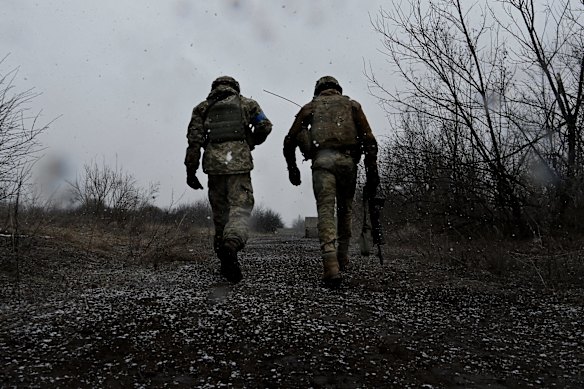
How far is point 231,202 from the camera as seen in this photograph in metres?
4.57

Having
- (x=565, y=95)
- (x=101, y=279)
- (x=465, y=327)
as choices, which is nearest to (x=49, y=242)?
(x=101, y=279)

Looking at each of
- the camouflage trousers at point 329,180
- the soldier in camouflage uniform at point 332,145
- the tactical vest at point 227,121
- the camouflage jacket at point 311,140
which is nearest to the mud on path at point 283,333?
the camouflage trousers at point 329,180

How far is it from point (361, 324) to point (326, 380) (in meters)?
0.92

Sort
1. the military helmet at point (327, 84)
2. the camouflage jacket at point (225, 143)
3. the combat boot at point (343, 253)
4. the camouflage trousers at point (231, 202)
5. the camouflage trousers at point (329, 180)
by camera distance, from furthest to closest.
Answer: the combat boot at point (343, 253), the military helmet at point (327, 84), the camouflage jacket at point (225, 143), the camouflage trousers at point (329, 180), the camouflage trousers at point (231, 202)

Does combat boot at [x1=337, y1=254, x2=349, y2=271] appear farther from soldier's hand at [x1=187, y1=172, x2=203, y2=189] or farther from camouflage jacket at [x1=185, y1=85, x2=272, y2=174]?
soldier's hand at [x1=187, y1=172, x2=203, y2=189]

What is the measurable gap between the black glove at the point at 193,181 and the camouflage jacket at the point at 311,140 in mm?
993

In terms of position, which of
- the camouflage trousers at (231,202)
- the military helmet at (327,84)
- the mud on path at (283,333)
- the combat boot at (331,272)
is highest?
the military helmet at (327,84)

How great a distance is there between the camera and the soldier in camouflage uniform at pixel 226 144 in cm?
459

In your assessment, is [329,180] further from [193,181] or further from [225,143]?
[193,181]

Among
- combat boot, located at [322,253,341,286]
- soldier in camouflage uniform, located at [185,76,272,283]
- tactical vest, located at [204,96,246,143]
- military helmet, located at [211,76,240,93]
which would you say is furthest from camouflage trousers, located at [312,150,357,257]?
military helmet, located at [211,76,240,93]

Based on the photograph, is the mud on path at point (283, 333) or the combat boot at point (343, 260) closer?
the mud on path at point (283, 333)

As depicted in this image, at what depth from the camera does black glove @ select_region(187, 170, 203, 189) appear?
192 inches

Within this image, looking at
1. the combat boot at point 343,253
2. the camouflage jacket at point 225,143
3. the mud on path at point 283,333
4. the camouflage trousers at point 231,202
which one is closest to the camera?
the mud on path at point 283,333

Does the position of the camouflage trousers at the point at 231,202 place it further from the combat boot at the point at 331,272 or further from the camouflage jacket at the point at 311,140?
the combat boot at the point at 331,272
